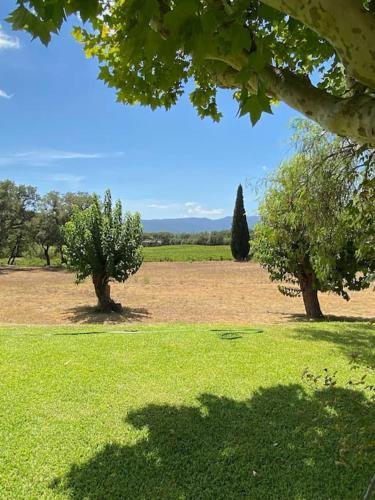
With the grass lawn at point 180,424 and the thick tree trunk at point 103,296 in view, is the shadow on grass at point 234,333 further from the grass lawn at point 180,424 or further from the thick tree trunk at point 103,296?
the thick tree trunk at point 103,296

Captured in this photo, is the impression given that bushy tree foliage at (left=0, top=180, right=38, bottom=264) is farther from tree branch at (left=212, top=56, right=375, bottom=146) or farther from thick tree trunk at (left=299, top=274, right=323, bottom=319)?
tree branch at (left=212, top=56, right=375, bottom=146)

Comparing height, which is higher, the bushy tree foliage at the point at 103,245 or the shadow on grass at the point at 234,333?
the bushy tree foliage at the point at 103,245

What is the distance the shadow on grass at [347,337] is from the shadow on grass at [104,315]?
6.06 metres

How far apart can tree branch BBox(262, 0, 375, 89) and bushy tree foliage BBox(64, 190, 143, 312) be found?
12.1 metres

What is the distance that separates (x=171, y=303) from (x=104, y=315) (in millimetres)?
3157

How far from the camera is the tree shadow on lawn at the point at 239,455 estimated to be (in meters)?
2.75

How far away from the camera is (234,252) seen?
4422cm

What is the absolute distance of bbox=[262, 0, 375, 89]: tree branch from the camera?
5.46ft

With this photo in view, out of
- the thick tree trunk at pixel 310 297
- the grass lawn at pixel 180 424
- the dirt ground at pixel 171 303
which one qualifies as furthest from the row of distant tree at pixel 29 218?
the grass lawn at pixel 180 424

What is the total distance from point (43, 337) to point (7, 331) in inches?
44.2

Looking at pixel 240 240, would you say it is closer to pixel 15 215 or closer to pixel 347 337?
pixel 15 215

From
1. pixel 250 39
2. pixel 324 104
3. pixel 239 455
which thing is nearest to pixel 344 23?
pixel 250 39

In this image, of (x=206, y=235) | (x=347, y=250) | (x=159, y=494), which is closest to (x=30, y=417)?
(x=159, y=494)

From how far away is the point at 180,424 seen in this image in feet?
12.0
